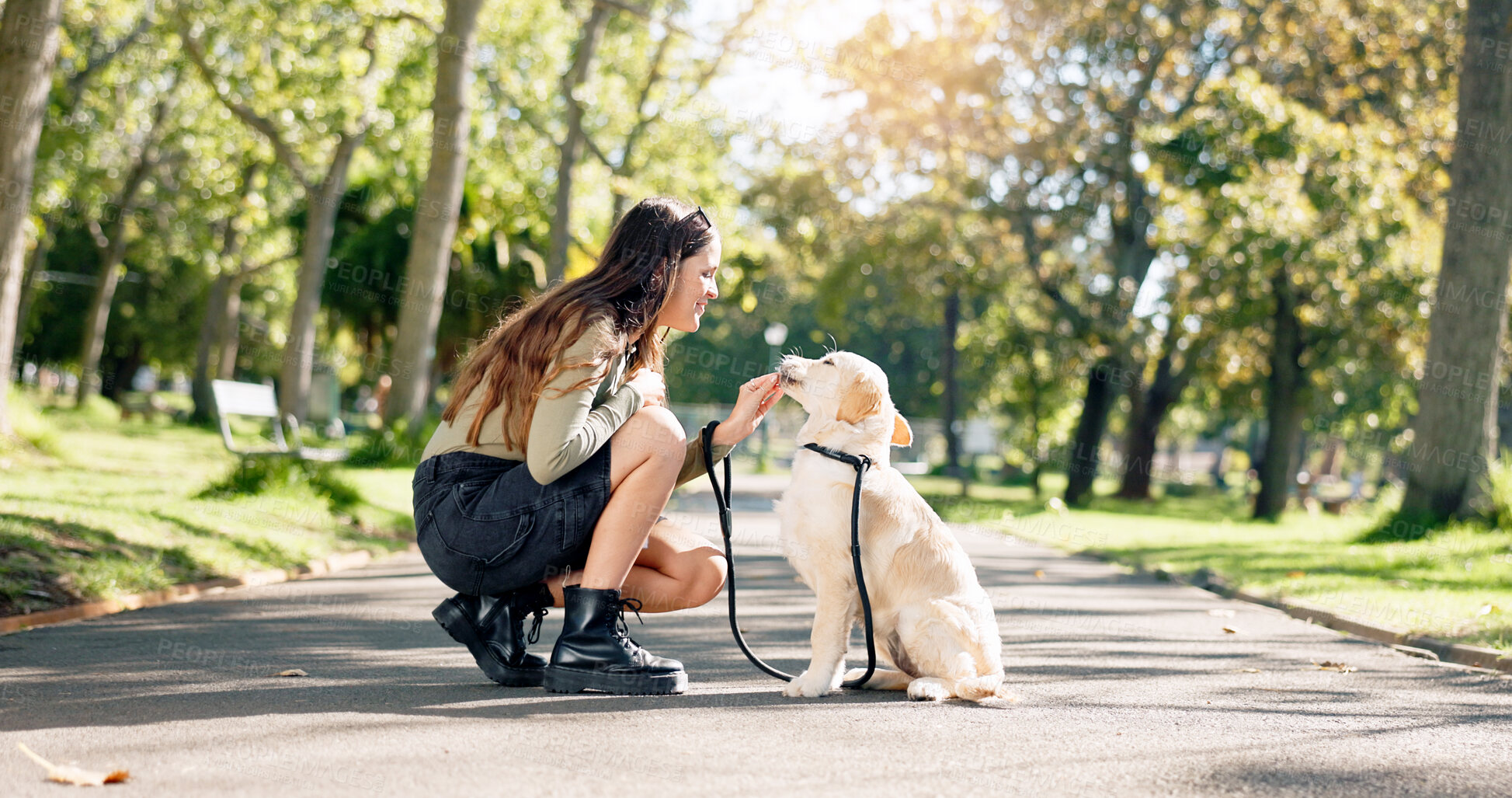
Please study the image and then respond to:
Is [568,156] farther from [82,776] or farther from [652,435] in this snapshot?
[82,776]

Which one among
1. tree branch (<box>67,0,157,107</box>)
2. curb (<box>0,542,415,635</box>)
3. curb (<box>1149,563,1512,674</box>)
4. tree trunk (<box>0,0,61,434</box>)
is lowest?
curb (<box>0,542,415,635</box>)

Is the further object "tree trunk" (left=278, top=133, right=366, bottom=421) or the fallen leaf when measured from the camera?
"tree trunk" (left=278, top=133, right=366, bottom=421)

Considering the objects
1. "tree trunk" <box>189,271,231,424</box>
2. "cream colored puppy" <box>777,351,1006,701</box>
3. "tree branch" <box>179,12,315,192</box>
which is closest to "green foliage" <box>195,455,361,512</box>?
"cream colored puppy" <box>777,351,1006,701</box>

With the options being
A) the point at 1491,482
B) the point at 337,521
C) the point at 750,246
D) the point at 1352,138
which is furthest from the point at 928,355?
the point at 337,521

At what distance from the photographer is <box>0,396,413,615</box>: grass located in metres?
6.42

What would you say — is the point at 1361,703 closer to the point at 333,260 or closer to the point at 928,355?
the point at 333,260

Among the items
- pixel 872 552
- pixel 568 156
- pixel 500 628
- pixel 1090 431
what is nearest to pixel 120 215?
pixel 568 156

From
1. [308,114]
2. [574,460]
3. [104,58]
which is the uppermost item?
[104,58]

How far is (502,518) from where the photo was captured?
4.08 meters

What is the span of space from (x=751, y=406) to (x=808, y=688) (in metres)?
1.08

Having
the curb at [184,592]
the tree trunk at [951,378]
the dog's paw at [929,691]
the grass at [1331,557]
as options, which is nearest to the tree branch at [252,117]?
the grass at [1331,557]

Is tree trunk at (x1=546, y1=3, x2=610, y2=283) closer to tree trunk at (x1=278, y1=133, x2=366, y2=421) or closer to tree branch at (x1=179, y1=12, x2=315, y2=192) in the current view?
tree trunk at (x1=278, y1=133, x2=366, y2=421)

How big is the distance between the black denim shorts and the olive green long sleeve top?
68 mm

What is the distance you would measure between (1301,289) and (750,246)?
11.9 metres
